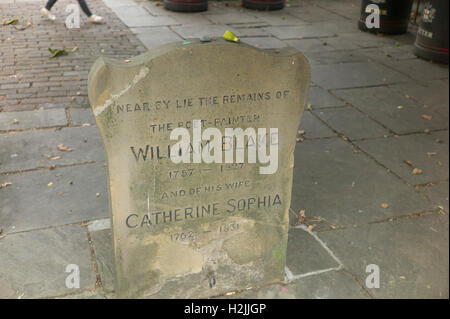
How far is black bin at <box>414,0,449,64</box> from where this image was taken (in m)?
7.35

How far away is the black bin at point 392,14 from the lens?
29.0ft

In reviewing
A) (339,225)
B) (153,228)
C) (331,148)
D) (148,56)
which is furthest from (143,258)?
(331,148)

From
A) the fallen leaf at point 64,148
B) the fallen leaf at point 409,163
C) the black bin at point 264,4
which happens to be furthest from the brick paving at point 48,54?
the fallen leaf at point 409,163

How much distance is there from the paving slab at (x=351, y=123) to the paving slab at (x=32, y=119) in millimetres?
3088

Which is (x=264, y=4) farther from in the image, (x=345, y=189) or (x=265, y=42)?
(x=345, y=189)

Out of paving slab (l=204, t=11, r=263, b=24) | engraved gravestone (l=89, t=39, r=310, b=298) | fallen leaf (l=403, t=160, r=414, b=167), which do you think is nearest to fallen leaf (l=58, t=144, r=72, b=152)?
engraved gravestone (l=89, t=39, r=310, b=298)

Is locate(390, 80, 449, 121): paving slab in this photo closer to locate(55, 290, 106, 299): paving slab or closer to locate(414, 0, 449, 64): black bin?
locate(414, 0, 449, 64): black bin

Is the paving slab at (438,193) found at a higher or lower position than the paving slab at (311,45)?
lower

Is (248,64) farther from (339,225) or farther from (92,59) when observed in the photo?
(92,59)

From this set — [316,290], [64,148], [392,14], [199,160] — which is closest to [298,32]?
[392,14]

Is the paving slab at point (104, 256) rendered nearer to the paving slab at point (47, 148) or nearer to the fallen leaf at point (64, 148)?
the paving slab at point (47, 148)

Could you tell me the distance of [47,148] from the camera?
4.68 meters

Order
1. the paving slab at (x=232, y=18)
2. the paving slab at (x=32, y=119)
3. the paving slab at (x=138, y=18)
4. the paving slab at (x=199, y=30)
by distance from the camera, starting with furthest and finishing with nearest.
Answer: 1. the paving slab at (x=232, y=18)
2. the paving slab at (x=138, y=18)
3. the paving slab at (x=199, y=30)
4. the paving slab at (x=32, y=119)

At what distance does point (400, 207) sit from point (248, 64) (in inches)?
87.1
